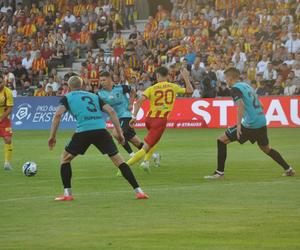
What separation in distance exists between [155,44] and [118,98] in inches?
793

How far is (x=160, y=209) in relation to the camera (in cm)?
1400

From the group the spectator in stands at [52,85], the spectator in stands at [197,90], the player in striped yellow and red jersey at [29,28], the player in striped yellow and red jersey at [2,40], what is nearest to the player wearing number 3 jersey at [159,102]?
the spectator in stands at [197,90]

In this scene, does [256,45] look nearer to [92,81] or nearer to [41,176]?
[92,81]

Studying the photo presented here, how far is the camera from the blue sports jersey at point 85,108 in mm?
15180

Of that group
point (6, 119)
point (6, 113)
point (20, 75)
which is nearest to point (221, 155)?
point (6, 113)

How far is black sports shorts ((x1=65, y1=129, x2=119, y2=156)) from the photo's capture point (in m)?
15.1

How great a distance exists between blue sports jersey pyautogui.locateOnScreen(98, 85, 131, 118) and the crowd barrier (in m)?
13.3

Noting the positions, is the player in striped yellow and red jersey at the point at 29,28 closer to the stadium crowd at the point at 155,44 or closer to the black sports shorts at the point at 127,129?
the stadium crowd at the point at 155,44

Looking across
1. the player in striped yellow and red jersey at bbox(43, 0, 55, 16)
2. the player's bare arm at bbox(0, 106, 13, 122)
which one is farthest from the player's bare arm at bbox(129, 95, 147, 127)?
the player in striped yellow and red jersey at bbox(43, 0, 55, 16)

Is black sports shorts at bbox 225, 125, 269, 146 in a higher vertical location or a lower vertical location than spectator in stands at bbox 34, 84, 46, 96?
higher

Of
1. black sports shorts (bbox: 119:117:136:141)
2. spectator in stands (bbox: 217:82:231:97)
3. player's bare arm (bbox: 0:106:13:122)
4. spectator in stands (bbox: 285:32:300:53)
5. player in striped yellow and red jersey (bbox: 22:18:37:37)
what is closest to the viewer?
black sports shorts (bbox: 119:117:136:141)

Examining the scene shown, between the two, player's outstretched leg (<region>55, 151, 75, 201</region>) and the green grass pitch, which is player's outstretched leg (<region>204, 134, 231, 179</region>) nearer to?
the green grass pitch

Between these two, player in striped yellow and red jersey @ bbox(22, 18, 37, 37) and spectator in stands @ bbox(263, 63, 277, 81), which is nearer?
spectator in stands @ bbox(263, 63, 277, 81)

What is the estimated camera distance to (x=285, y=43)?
37.5 metres
